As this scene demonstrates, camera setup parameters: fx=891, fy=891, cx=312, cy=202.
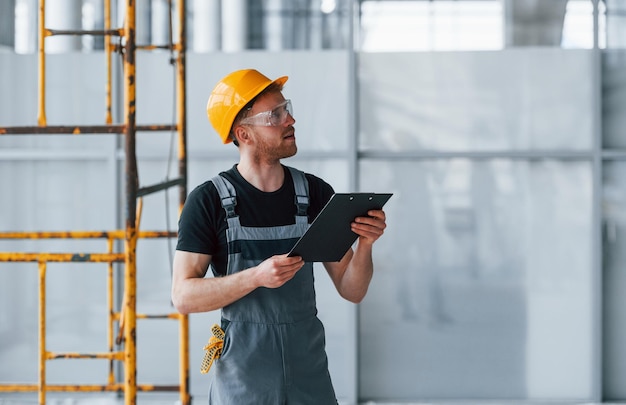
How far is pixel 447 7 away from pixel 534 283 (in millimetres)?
2180

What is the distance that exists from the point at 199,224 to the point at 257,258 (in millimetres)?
223

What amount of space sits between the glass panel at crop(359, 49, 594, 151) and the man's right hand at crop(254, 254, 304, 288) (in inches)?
156

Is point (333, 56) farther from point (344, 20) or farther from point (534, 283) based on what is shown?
point (534, 283)

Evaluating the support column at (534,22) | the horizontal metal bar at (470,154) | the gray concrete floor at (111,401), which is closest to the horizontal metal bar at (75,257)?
the gray concrete floor at (111,401)

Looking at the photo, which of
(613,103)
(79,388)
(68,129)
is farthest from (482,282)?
(68,129)

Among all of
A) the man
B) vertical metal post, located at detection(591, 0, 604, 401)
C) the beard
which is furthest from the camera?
vertical metal post, located at detection(591, 0, 604, 401)

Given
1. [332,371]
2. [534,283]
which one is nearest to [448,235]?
[534,283]

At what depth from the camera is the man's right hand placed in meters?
2.74

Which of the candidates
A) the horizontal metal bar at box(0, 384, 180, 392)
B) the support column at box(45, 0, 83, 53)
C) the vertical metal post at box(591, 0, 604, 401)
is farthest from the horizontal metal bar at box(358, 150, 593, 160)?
the horizontal metal bar at box(0, 384, 180, 392)

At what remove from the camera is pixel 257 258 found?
9.68 feet

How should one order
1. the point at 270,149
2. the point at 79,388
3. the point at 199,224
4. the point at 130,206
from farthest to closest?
the point at 79,388 < the point at 130,206 < the point at 270,149 < the point at 199,224

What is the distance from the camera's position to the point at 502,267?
6.71 meters

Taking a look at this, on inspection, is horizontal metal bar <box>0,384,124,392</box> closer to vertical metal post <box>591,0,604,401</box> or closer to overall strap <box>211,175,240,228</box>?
overall strap <box>211,175,240,228</box>

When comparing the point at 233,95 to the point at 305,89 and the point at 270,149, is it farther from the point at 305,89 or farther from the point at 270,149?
the point at 305,89
